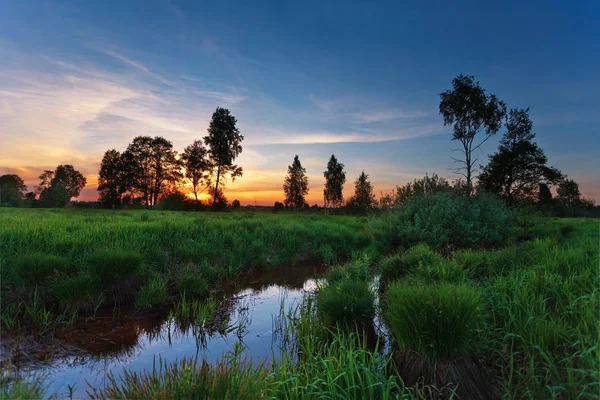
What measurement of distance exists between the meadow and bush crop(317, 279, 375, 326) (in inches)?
1.0

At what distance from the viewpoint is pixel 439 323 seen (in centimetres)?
374

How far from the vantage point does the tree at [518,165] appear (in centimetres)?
3344

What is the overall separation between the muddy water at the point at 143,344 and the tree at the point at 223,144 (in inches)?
1691

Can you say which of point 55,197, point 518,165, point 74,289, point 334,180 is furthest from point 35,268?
point 334,180

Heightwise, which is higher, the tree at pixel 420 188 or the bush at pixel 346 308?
the tree at pixel 420 188

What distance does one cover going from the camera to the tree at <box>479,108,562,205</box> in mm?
33438

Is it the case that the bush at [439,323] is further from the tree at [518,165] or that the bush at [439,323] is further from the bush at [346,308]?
the tree at [518,165]

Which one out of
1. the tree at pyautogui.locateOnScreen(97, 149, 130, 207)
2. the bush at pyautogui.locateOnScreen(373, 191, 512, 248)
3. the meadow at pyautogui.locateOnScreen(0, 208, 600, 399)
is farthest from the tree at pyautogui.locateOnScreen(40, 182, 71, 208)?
the bush at pyautogui.locateOnScreen(373, 191, 512, 248)

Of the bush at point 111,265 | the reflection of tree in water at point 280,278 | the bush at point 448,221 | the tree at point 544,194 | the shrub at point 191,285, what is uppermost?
the tree at point 544,194

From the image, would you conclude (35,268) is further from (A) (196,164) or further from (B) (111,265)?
(A) (196,164)

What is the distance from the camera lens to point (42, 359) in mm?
4582

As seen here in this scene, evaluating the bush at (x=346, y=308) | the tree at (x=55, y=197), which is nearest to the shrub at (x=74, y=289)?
the bush at (x=346, y=308)

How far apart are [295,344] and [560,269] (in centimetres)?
531

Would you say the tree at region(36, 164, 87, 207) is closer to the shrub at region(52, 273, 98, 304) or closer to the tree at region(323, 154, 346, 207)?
the shrub at region(52, 273, 98, 304)
